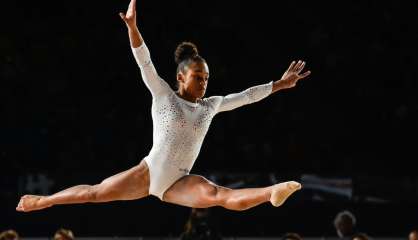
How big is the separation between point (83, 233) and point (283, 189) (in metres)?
6.37

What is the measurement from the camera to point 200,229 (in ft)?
29.6

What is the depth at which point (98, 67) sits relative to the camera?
12.2 metres

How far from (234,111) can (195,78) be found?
7.01 metres

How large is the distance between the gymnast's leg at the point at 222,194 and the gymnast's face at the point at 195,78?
0.55 metres

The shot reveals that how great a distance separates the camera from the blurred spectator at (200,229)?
8938 mm

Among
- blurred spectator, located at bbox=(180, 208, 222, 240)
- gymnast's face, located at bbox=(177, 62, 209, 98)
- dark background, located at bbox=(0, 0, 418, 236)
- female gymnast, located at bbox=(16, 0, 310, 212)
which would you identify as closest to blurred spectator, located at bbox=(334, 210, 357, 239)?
blurred spectator, located at bbox=(180, 208, 222, 240)

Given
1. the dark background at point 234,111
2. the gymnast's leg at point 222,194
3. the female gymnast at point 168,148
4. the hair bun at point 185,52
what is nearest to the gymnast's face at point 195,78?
the female gymnast at point 168,148

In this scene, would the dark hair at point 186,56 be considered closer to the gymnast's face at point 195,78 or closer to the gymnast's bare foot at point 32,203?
the gymnast's face at point 195,78

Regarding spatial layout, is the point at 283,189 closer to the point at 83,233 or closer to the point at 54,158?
the point at 83,233

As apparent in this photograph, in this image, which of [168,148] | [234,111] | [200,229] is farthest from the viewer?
[234,111]

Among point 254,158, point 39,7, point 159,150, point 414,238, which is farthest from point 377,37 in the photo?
point 159,150

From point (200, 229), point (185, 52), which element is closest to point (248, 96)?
point (185, 52)

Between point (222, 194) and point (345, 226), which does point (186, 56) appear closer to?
point (222, 194)

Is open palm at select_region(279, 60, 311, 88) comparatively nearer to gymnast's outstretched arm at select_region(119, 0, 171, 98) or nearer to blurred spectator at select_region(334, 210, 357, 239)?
gymnast's outstretched arm at select_region(119, 0, 171, 98)
